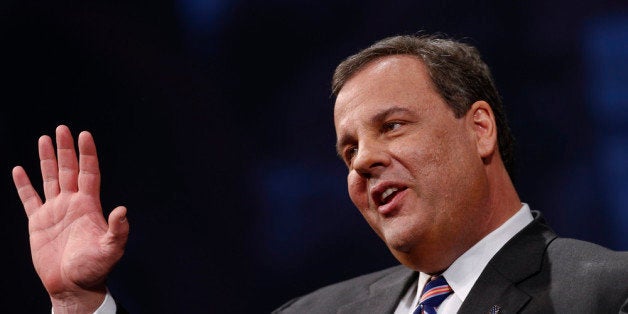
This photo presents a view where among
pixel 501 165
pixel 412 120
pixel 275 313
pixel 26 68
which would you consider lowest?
pixel 275 313

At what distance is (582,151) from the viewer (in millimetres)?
2516

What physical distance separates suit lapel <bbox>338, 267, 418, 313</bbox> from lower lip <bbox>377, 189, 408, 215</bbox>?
299mm

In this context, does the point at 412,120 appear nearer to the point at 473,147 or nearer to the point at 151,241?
the point at 473,147

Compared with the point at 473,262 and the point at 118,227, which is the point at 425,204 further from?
the point at 118,227

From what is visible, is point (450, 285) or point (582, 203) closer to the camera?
point (450, 285)

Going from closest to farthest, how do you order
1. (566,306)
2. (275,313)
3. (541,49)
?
1. (566,306)
2. (275,313)
3. (541,49)

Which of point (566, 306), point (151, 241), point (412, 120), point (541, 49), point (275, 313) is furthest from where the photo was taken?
point (151, 241)

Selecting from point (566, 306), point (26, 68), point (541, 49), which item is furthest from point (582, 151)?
point (26, 68)

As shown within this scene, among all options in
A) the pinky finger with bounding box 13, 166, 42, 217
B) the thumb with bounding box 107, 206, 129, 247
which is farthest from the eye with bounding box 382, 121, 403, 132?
the pinky finger with bounding box 13, 166, 42, 217

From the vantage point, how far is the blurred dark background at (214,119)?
2.79 meters

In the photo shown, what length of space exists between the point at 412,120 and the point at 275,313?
0.74 meters

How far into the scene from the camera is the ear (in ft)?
6.90

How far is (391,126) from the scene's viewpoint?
6.81 feet

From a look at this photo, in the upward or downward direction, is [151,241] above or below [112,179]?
below
